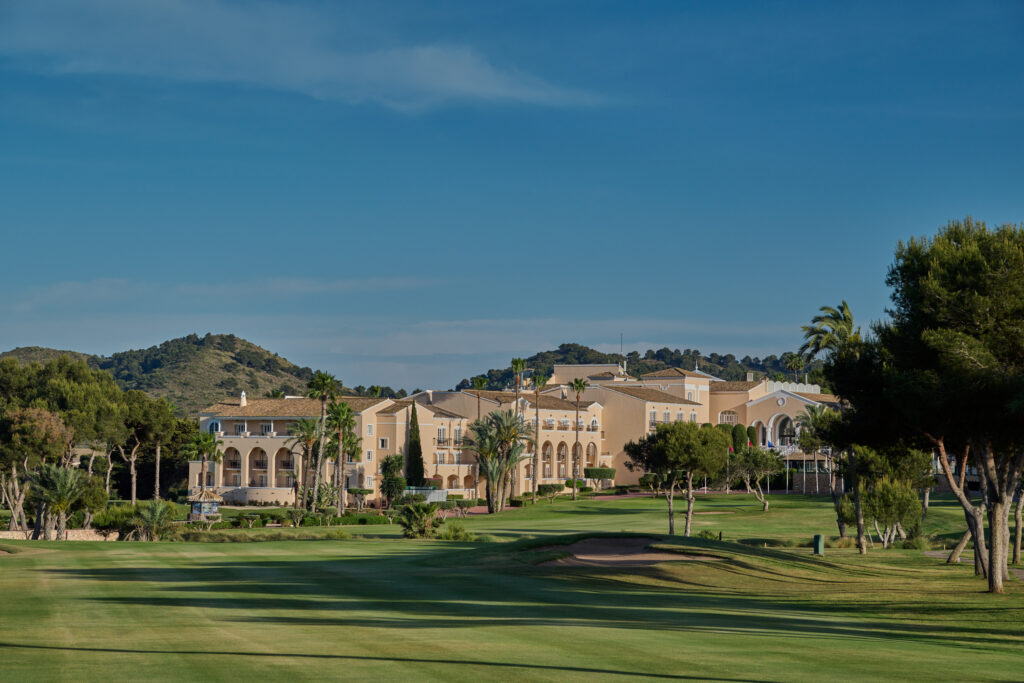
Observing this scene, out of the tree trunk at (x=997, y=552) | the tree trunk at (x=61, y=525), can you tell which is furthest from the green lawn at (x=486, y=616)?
the tree trunk at (x=61, y=525)

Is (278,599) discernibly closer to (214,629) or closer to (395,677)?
(214,629)

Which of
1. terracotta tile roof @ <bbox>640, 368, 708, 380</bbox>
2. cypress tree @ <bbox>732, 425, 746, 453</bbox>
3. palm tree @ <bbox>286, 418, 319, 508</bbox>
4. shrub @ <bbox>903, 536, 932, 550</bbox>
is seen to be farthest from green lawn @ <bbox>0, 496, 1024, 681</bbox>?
terracotta tile roof @ <bbox>640, 368, 708, 380</bbox>

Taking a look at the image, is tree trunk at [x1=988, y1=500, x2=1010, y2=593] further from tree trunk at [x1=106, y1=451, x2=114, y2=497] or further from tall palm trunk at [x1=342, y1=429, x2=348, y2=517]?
tree trunk at [x1=106, y1=451, x2=114, y2=497]

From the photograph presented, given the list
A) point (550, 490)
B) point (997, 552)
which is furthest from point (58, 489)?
point (550, 490)

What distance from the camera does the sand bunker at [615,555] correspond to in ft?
113

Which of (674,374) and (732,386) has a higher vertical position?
(674,374)

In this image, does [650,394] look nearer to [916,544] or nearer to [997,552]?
[916,544]

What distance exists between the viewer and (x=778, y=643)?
741 inches

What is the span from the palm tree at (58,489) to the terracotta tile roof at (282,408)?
42.5 m

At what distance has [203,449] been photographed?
9875 centimetres

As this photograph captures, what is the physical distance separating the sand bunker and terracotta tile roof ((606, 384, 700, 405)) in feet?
262

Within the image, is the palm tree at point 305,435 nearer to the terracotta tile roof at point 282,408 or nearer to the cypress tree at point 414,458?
the terracotta tile roof at point 282,408

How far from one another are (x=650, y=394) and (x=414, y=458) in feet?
105

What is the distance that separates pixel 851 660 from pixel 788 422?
341 ft
